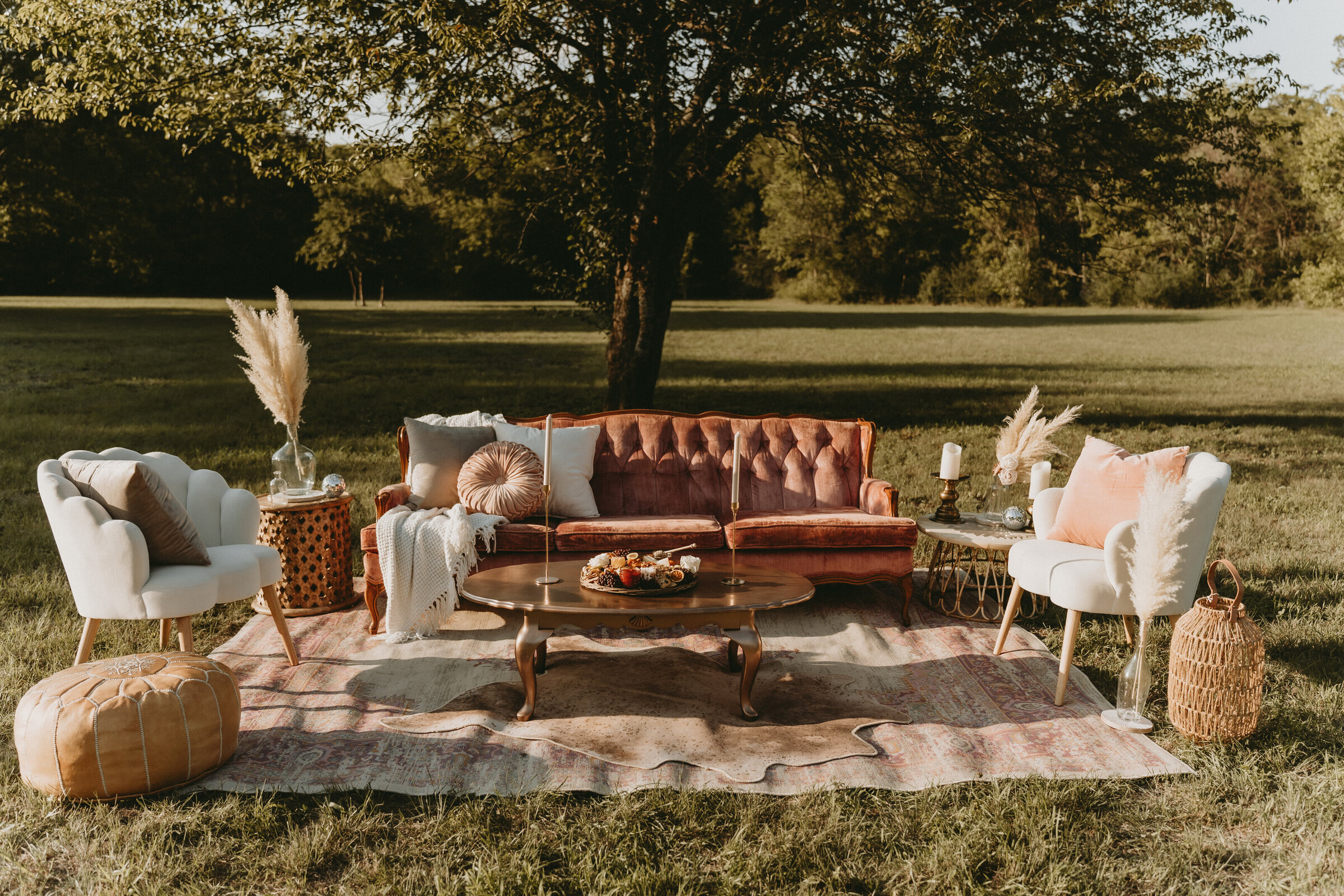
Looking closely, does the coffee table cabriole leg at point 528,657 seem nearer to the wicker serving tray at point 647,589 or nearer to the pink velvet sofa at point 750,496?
the wicker serving tray at point 647,589

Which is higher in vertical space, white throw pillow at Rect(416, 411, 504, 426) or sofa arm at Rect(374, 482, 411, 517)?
white throw pillow at Rect(416, 411, 504, 426)

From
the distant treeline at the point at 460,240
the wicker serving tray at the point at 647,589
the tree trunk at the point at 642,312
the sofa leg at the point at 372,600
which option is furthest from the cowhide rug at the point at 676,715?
the distant treeline at the point at 460,240

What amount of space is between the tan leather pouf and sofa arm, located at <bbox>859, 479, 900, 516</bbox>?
3524 mm

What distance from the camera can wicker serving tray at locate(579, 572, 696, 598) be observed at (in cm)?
376

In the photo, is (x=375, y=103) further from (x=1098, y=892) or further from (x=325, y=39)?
(x=1098, y=892)

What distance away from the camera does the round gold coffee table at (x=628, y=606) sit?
365 cm

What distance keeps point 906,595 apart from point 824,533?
22.0 inches

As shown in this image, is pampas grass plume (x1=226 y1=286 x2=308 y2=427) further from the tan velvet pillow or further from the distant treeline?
the distant treeline

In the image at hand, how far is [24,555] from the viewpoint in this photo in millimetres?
5891

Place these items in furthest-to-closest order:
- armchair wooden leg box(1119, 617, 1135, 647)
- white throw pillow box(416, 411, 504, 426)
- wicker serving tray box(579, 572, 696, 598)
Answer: white throw pillow box(416, 411, 504, 426)
armchair wooden leg box(1119, 617, 1135, 647)
wicker serving tray box(579, 572, 696, 598)

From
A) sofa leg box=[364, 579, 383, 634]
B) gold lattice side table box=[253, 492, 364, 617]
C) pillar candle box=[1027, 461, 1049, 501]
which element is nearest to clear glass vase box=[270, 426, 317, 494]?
gold lattice side table box=[253, 492, 364, 617]

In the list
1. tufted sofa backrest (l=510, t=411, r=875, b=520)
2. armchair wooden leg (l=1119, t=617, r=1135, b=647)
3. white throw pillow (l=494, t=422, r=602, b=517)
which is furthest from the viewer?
tufted sofa backrest (l=510, t=411, r=875, b=520)

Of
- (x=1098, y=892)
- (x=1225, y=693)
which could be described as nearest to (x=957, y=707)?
(x=1225, y=693)

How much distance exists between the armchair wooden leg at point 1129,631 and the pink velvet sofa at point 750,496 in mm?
1071
